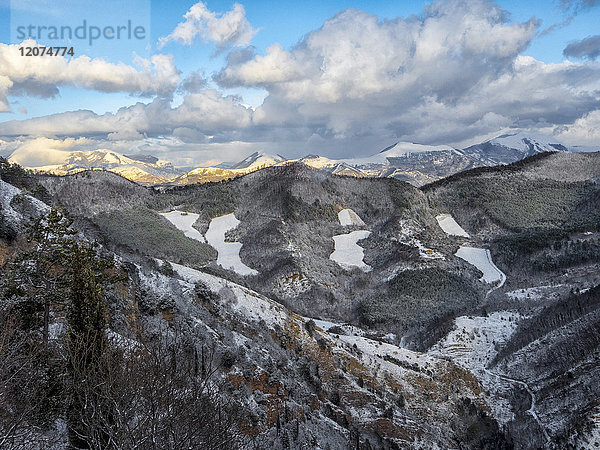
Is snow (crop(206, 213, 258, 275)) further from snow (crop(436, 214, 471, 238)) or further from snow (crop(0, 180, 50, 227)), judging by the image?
snow (crop(436, 214, 471, 238))

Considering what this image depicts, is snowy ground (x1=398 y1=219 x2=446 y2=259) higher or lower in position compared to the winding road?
higher

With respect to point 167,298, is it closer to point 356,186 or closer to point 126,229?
point 126,229

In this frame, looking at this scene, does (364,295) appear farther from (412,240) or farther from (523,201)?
(523,201)

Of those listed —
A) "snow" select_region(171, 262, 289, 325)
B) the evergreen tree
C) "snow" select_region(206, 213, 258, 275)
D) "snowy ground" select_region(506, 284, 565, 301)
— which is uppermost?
the evergreen tree

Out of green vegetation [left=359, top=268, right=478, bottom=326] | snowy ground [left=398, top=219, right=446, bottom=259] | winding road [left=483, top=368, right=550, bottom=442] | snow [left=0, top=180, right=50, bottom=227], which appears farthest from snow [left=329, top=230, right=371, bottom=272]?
snow [left=0, top=180, right=50, bottom=227]

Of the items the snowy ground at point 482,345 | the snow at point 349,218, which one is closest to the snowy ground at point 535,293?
the snowy ground at point 482,345

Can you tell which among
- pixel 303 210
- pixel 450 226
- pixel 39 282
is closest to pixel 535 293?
pixel 450 226
